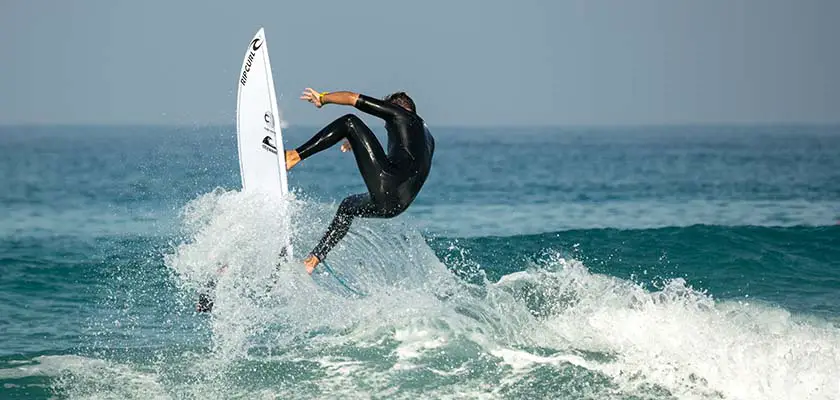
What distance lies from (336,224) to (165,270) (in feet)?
17.1

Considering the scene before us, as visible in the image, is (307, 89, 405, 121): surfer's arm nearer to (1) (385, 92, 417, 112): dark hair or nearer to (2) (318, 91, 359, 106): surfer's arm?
(2) (318, 91, 359, 106): surfer's arm

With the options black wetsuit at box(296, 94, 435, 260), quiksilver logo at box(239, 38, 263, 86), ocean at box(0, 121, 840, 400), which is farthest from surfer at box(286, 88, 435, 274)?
quiksilver logo at box(239, 38, 263, 86)

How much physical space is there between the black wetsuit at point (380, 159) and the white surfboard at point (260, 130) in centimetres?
30

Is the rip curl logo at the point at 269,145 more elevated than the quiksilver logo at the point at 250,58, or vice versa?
the quiksilver logo at the point at 250,58

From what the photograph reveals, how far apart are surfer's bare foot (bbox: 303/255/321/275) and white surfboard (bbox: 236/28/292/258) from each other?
16cm

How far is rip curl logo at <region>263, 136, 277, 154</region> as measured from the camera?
9.25 m

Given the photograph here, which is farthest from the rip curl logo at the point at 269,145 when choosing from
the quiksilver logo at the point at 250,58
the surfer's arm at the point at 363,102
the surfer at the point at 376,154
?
the surfer's arm at the point at 363,102

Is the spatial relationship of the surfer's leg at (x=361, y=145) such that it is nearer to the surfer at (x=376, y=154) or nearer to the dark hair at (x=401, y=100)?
the surfer at (x=376, y=154)

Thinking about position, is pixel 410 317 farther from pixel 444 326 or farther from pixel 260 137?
pixel 260 137

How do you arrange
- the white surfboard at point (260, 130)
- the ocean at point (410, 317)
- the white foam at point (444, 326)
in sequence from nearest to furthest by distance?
the white foam at point (444, 326), the ocean at point (410, 317), the white surfboard at point (260, 130)

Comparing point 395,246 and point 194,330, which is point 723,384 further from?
point 194,330

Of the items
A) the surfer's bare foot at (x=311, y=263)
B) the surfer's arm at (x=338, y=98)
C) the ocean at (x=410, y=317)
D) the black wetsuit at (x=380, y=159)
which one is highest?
the surfer's arm at (x=338, y=98)

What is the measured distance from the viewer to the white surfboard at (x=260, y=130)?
923 centimetres

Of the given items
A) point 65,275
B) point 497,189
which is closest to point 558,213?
point 497,189
